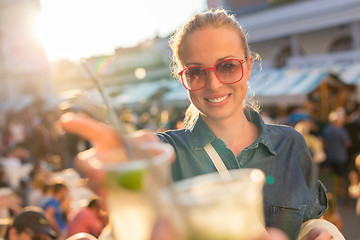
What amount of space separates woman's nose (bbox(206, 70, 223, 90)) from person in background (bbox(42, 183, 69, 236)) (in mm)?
3477

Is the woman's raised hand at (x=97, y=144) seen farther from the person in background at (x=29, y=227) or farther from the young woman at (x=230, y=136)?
the person in background at (x=29, y=227)

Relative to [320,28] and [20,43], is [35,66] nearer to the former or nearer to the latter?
[20,43]

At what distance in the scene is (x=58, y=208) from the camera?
455 centimetres

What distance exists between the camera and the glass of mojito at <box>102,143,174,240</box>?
615 mm

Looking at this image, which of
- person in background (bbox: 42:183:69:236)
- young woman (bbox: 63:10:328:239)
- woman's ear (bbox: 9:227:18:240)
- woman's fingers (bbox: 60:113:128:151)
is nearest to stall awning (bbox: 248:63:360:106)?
person in background (bbox: 42:183:69:236)

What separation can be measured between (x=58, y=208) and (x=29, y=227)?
156 centimetres

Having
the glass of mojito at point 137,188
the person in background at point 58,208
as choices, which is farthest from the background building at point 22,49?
the glass of mojito at point 137,188

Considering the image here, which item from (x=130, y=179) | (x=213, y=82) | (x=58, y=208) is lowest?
(x=58, y=208)

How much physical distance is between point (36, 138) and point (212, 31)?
10.2 metres

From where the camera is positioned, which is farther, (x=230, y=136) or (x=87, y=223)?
(x=87, y=223)

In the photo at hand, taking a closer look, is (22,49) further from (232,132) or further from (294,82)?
(232,132)

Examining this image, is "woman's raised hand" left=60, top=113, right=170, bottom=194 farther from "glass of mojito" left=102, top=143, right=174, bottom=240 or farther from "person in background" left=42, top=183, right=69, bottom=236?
"person in background" left=42, top=183, right=69, bottom=236

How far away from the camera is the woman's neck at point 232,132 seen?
5.16 ft

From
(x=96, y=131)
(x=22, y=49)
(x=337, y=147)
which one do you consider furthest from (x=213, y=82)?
(x=22, y=49)
